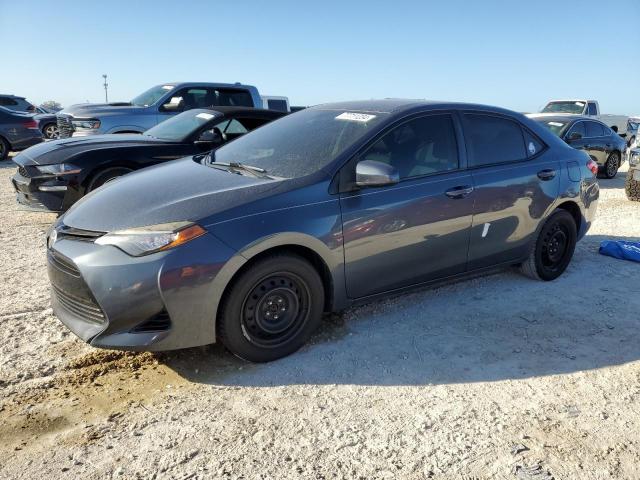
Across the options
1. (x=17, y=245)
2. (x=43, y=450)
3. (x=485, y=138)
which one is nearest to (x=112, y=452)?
(x=43, y=450)

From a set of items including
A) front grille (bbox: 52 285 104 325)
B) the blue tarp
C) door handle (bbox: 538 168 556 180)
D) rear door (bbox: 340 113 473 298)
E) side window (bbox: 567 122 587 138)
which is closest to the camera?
front grille (bbox: 52 285 104 325)

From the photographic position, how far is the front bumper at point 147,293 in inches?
110

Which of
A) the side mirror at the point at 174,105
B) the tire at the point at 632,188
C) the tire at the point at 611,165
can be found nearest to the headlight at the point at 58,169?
the side mirror at the point at 174,105

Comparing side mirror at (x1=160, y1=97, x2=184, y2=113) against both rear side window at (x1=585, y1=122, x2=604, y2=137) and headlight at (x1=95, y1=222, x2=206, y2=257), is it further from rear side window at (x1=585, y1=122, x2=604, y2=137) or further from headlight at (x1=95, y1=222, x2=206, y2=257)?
rear side window at (x1=585, y1=122, x2=604, y2=137)

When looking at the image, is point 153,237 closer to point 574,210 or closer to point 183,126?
point 574,210

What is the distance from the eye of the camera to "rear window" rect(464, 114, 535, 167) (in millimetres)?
4211

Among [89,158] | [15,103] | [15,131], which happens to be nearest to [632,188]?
[89,158]

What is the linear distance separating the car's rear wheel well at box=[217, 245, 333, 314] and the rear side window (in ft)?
36.7

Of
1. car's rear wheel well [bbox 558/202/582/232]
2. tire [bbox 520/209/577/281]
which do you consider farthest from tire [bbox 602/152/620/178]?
tire [bbox 520/209/577/281]

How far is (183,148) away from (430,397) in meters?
4.97

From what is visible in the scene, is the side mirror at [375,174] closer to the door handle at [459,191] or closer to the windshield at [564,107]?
the door handle at [459,191]

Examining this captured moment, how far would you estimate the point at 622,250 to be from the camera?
19.0ft

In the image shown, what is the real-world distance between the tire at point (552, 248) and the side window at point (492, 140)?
2.54ft

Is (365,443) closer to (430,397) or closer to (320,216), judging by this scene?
(430,397)
